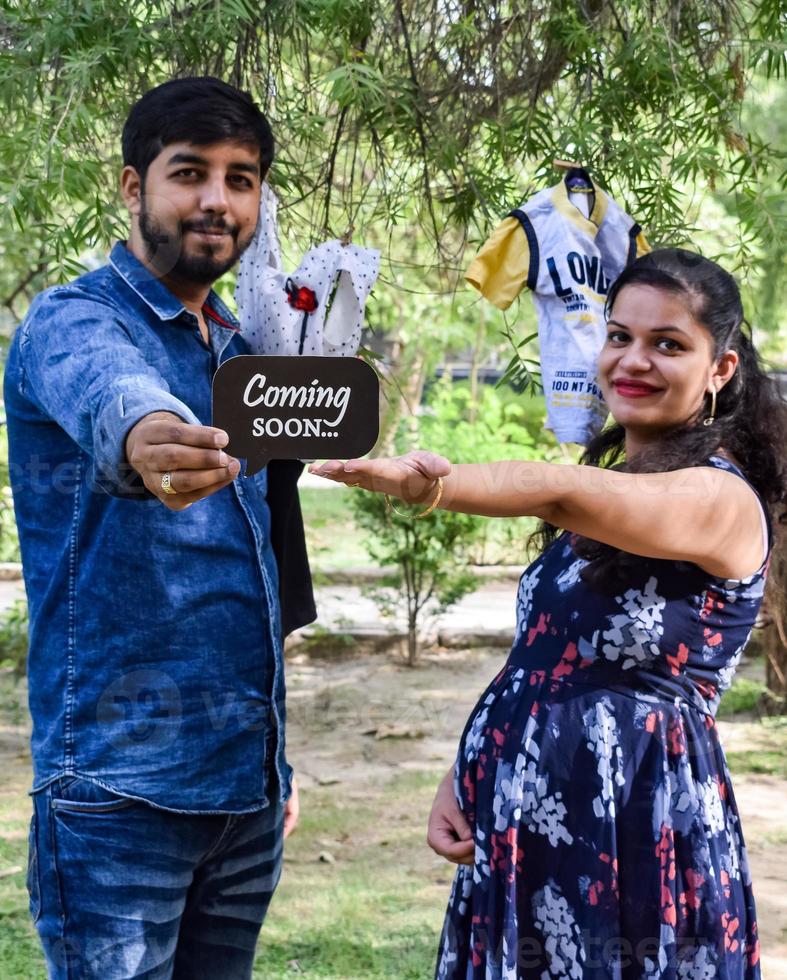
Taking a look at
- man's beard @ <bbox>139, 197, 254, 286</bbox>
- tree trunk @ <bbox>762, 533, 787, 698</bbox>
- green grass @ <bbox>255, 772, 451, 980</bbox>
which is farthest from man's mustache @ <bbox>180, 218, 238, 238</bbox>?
tree trunk @ <bbox>762, 533, 787, 698</bbox>

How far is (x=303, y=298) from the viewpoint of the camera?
224 cm

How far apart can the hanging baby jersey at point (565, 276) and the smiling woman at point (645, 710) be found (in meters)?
0.45

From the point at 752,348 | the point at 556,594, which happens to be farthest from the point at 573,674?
the point at 752,348

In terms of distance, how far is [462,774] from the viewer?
6.84 feet

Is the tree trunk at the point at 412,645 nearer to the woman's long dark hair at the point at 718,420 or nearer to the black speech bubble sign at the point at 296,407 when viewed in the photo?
the woman's long dark hair at the point at 718,420

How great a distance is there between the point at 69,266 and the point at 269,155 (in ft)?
1.92

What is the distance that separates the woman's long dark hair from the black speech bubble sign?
0.61m

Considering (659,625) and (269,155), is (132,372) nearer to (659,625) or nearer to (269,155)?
(269,155)

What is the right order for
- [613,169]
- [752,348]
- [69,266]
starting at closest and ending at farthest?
[752,348]
[69,266]
[613,169]

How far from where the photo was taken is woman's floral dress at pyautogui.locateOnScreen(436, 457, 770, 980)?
1885 mm

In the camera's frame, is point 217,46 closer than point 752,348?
No

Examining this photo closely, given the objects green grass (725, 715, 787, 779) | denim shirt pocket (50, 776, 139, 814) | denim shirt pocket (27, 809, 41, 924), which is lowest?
green grass (725, 715, 787, 779)

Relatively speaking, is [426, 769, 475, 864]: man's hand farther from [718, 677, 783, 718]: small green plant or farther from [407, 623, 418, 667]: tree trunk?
[407, 623, 418, 667]: tree trunk

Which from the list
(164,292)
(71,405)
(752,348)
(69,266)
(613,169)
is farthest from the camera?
(613,169)
